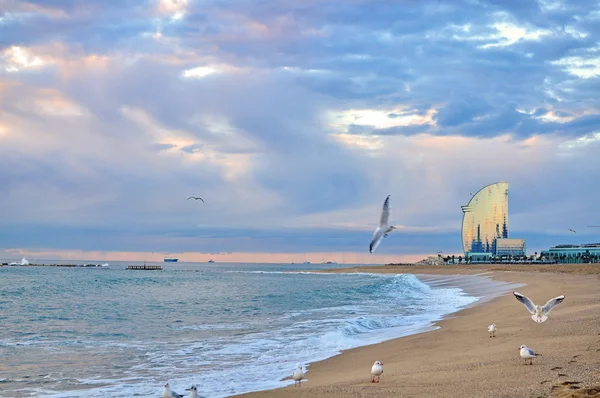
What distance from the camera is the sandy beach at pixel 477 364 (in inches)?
312

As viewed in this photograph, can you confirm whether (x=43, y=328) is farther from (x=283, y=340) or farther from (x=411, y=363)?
(x=411, y=363)

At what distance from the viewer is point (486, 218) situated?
158 metres

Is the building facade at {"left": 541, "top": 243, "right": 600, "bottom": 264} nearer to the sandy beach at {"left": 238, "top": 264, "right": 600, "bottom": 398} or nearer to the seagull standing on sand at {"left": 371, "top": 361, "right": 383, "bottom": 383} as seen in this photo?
the sandy beach at {"left": 238, "top": 264, "right": 600, "bottom": 398}

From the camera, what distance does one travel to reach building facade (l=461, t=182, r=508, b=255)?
514 feet

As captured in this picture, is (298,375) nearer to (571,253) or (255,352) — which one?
(255,352)

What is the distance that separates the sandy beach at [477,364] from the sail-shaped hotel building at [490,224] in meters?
146

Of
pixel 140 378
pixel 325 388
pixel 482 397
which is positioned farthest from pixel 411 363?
pixel 140 378

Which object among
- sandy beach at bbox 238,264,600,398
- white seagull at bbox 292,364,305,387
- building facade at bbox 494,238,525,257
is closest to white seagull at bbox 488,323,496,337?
sandy beach at bbox 238,264,600,398

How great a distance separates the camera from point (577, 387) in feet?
23.9

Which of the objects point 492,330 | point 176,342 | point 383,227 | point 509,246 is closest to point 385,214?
point 383,227

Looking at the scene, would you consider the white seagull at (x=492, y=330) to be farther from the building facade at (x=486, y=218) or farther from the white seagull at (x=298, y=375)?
the building facade at (x=486, y=218)

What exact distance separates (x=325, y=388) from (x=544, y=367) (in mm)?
3371

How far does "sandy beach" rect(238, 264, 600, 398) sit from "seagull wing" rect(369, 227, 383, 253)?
8.00 ft

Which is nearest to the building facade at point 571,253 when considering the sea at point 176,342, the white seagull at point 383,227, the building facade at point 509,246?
the building facade at point 509,246
